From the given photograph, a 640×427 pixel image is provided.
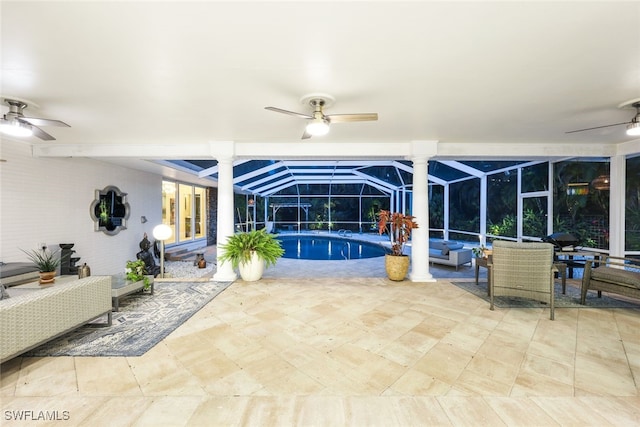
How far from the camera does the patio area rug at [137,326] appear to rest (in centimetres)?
243

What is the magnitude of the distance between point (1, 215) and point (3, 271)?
1306 millimetres

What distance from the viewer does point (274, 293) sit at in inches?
162

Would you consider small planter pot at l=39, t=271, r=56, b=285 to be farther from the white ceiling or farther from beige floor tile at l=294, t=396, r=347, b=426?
beige floor tile at l=294, t=396, r=347, b=426

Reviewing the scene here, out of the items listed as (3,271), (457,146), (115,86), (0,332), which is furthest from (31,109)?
(457,146)

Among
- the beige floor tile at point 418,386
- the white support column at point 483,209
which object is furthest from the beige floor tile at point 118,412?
the white support column at point 483,209

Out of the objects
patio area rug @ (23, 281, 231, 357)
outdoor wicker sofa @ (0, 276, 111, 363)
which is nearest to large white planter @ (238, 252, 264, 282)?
patio area rug @ (23, 281, 231, 357)

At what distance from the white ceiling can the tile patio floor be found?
254 cm

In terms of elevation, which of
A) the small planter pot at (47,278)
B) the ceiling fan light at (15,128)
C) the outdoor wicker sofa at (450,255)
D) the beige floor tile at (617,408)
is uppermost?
the ceiling fan light at (15,128)

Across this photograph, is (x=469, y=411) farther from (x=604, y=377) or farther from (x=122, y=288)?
(x=122, y=288)

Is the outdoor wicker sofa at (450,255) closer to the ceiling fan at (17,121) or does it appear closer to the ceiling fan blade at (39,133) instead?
the ceiling fan at (17,121)

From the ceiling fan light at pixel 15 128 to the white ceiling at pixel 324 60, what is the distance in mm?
310

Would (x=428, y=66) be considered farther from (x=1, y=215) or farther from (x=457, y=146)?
(x=1, y=215)

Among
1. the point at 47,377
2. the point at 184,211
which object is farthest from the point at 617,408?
the point at 184,211

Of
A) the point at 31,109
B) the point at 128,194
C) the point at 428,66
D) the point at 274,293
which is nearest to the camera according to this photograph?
the point at 428,66
